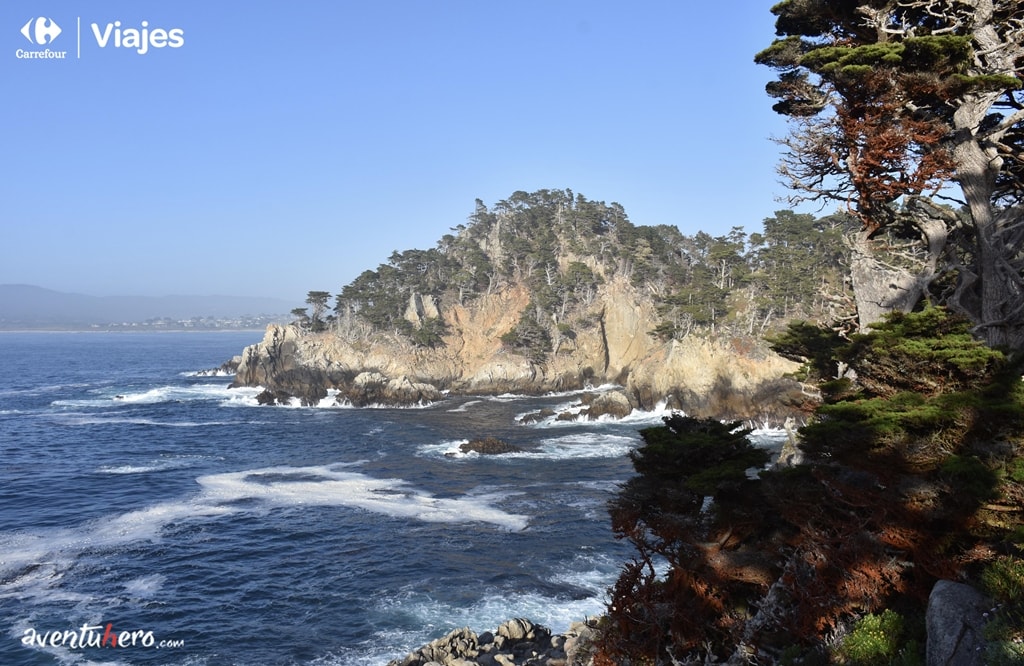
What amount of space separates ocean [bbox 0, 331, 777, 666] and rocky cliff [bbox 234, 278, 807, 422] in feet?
43.5

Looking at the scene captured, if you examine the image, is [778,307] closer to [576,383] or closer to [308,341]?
[576,383]

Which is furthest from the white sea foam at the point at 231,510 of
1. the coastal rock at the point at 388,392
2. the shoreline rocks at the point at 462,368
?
the coastal rock at the point at 388,392

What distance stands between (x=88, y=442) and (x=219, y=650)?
42.5 meters

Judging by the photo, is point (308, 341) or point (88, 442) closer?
point (88, 442)

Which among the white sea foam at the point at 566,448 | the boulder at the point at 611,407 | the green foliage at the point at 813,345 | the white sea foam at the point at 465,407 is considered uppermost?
the green foliage at the point at 813,345

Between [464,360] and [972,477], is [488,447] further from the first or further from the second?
[972,477]

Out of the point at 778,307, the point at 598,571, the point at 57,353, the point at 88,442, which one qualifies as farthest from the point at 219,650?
the point at 57,353

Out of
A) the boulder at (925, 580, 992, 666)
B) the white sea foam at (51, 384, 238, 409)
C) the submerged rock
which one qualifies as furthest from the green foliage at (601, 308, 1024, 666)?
the white sea foam at (51, 384, 238, 409)

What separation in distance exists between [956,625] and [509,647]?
14.8 meters

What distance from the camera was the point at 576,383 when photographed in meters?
84.8

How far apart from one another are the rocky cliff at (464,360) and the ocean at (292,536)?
43.5 ft

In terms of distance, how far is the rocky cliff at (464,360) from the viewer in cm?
7744

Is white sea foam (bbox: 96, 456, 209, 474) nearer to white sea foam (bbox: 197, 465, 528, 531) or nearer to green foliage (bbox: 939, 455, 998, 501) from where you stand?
white sea foam (bbox: 197, 465, 528, 531)

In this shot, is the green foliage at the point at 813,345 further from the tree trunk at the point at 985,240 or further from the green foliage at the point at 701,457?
the green foliage at the point at 701,457
